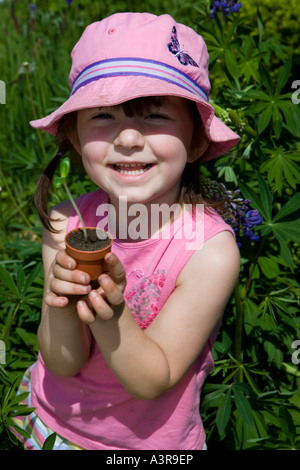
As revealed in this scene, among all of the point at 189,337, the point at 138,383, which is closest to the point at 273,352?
the point at 189,337

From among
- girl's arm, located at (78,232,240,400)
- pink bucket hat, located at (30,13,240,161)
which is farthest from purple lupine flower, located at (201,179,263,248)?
pink bucket hat, located at (30,13,240,161)

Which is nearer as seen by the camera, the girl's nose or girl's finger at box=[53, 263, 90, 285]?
girl's finger at box=[53, 263, 90, 285]

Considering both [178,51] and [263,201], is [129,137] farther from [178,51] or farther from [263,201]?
[263,201]

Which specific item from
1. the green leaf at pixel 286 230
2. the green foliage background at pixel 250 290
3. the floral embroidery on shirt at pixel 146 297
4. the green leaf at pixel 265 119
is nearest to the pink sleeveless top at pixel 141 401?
the floral embroidery on shirt at pixel 146 297

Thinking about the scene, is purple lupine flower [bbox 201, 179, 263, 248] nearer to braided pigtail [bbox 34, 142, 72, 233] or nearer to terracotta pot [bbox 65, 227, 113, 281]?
braided pigtail [bbox 34, 142, 72, 233]

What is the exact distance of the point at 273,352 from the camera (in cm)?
194

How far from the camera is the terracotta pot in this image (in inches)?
42.2

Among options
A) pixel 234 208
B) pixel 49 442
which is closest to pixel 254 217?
pixel 234 208

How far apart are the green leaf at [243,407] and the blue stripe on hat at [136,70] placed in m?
0.97

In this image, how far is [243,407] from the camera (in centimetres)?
168

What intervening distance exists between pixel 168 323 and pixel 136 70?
636mm

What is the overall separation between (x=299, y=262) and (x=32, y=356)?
1151mm

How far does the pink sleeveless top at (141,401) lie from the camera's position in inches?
58.8
